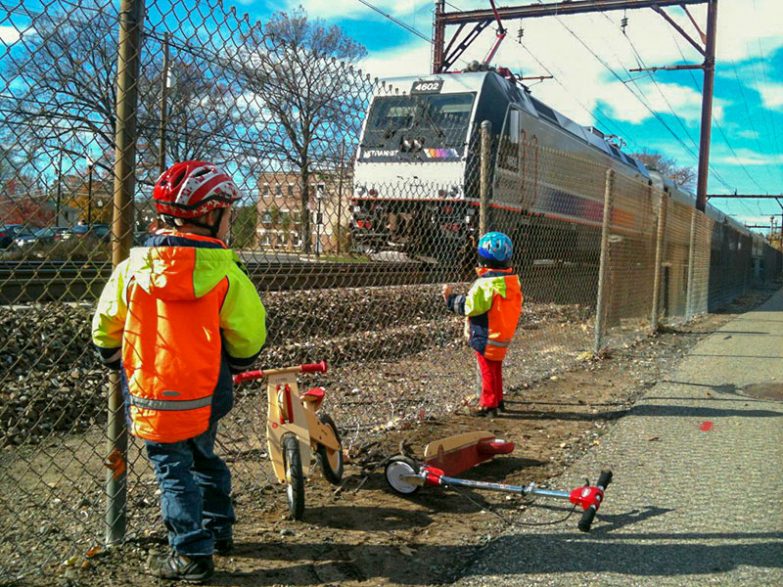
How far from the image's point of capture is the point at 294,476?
10.5 feet

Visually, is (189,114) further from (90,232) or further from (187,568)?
(187,568)

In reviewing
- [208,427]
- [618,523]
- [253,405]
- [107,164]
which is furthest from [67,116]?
[253,405]

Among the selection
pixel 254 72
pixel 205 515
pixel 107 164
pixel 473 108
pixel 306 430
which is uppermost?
pixel 473 108

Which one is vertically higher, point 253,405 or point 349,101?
point 349,101

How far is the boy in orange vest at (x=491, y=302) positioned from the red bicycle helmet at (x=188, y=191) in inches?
102

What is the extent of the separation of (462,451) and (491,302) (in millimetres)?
1341

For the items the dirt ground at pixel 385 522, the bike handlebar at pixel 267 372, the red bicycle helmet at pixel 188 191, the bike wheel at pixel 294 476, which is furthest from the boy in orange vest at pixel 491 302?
the red bicycle helmet at pixel 188 191

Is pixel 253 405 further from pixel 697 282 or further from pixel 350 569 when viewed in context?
pixel 697 282

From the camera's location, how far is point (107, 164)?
2775mm

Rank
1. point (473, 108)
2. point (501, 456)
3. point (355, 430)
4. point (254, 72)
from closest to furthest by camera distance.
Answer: point (254, 72)
point (501, 456)
point (355, 430)
point (473, 108)

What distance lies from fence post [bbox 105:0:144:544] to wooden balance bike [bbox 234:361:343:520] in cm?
58

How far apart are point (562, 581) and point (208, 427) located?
1535 mm

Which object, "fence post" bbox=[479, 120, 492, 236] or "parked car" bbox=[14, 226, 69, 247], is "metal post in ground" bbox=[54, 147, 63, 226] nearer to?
"parked car" bbox=[14, 226, 69, 247]

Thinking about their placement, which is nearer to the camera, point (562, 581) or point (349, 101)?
point (562, 581)
